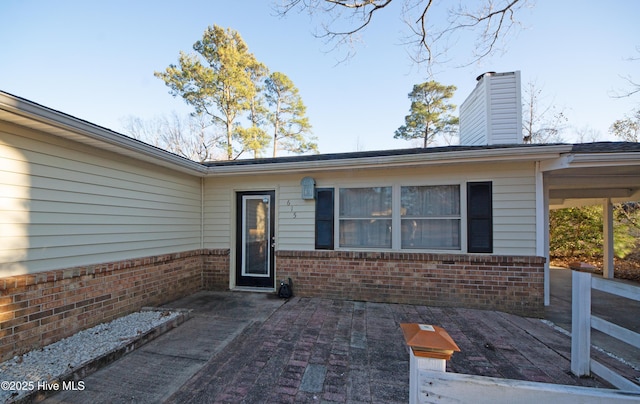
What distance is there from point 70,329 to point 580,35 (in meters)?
11.0

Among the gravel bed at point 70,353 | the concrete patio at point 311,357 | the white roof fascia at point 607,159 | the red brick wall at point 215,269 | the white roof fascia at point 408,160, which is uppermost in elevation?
the white roof fascia at point 408,160

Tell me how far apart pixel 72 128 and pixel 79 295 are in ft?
6.54

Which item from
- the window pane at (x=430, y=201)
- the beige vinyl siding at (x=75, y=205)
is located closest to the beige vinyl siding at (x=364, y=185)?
the window pane at (x=430, y=201)

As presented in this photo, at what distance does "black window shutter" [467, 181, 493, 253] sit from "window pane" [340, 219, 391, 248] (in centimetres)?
131

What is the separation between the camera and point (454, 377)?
95 centimetres

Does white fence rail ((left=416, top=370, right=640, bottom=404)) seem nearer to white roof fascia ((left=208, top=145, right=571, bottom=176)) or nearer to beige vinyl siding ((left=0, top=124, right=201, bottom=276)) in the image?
white roof fascia ((left=208, top=145, right=571, bottom=176))

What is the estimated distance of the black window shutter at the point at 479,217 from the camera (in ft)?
13.6

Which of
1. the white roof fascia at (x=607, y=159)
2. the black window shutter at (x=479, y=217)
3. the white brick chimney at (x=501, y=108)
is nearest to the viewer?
the white roof fascia at (x=607, y=159)

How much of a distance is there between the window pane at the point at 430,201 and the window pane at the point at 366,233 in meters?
0.44

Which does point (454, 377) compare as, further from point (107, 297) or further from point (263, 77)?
point (263, 77)

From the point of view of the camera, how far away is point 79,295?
312 cm

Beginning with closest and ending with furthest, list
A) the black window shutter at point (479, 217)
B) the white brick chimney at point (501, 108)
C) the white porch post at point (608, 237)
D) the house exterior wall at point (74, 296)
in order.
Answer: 1. the house exterior wall at point (74, 296)
2. the black window shutter at point (479, 217)
3. the white brick chimney at point (501, 108)
4. the white porch post at point (608, 237)

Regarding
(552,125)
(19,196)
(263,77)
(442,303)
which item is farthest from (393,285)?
(552,125)

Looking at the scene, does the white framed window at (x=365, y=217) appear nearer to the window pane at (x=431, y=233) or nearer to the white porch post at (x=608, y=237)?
the window pane at (x=431, y=233)
